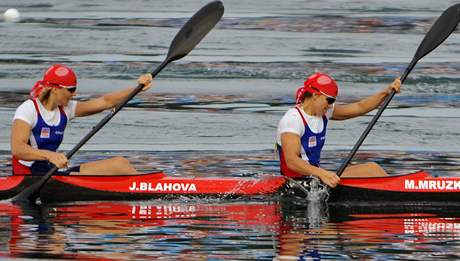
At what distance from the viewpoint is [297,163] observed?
43.2 ft

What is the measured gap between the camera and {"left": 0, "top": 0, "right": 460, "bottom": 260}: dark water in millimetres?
11531

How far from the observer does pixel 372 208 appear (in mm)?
13273

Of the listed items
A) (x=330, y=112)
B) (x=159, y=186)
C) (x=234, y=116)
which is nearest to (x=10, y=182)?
(x=159, y=186)

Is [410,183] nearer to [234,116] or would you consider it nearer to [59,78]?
[59,78]

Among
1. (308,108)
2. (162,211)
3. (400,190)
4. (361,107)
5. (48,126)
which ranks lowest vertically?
(162,211)

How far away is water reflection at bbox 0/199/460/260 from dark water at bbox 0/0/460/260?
17 millimetres

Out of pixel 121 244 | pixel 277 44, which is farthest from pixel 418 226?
pixel 277 44

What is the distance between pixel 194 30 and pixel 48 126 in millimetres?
2539

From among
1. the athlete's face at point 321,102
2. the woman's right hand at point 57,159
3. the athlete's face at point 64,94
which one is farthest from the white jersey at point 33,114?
the athlete's face at point 321,102

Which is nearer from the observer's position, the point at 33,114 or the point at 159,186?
the point at 33,114

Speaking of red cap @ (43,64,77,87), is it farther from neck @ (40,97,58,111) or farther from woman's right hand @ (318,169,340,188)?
woman's right hand @ (318,169,340,188)

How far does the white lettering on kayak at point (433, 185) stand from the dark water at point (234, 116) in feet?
0.83

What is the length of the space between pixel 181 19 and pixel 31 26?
2.69 metres

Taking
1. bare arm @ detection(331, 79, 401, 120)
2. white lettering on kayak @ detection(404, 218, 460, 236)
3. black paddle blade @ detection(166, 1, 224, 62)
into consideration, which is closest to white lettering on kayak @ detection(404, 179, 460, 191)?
white lettering on kayak @ detection(404, 218, 460, 236)
